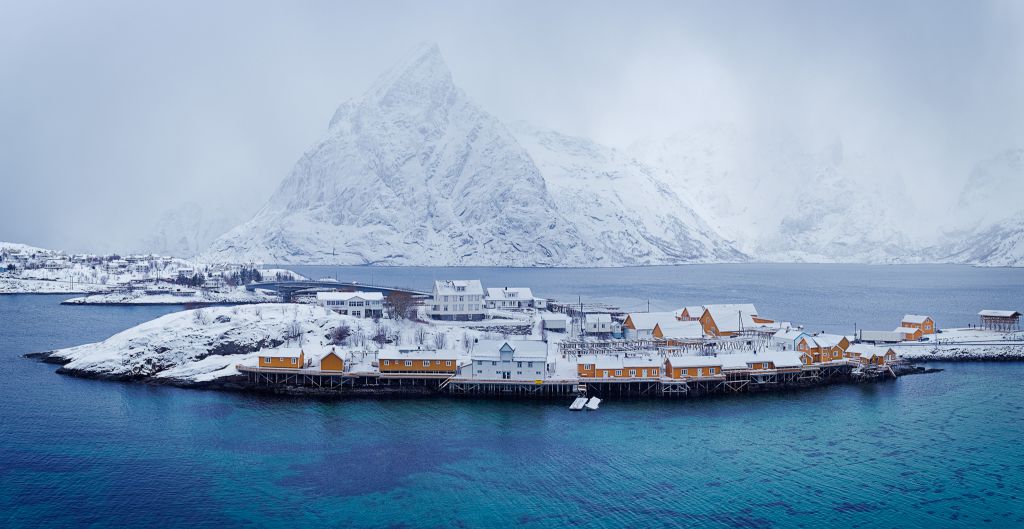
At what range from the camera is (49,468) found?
35.1 metres

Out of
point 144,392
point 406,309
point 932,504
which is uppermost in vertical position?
point 406,309

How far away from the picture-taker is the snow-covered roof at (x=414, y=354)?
5459 cm

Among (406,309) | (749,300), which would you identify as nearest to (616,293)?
(749,300)

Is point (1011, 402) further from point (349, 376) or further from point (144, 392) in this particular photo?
point (144, 392)

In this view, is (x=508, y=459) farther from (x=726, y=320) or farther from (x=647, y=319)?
(x=726, y=320)

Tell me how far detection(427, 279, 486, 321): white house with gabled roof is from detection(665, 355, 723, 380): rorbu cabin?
3410cm

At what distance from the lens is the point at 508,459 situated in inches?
1465

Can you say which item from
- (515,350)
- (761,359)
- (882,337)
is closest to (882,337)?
(882,337)

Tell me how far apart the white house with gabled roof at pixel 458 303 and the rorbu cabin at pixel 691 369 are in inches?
1343

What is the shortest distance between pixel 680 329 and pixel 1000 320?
3728 centimetres

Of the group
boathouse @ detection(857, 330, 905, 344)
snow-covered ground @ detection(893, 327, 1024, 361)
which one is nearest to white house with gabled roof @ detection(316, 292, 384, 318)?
boathouse @ detection(857, 330, 905, 344)

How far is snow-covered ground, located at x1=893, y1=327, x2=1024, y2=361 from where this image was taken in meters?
65.6

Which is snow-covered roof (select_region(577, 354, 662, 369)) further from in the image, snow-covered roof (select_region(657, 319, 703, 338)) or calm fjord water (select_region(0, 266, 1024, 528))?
snow-covered roof (select_region(657, 319, 703, 338))

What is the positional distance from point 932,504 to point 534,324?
49.5 meters
